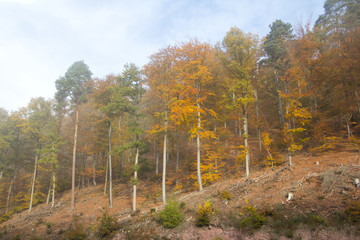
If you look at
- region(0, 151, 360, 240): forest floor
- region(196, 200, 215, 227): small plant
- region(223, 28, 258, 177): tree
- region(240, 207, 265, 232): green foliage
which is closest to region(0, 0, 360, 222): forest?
region(223, 28, 258, 177): tree

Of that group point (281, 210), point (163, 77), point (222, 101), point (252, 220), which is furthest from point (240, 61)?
point (252, 220)

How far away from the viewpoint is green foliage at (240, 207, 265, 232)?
8281mm

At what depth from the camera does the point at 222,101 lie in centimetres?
1639

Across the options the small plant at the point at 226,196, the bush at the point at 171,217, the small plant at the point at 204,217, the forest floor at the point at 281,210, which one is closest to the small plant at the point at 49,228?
the forest floor at the point at 281,210

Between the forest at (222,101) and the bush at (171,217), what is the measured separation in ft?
12.8

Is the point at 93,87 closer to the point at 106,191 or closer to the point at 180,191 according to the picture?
the point at 106,191

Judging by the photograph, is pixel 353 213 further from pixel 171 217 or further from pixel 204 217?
pixel 171 217

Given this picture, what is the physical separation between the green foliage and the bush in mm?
3494

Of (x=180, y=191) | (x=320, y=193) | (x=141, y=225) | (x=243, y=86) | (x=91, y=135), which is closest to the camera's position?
(x=320, y=193)

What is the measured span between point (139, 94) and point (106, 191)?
42.8 ft

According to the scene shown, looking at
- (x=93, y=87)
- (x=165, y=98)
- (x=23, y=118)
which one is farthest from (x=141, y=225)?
(x=23, y=118)

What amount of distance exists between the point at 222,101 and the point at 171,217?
9.80m

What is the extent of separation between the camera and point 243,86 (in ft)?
47.1

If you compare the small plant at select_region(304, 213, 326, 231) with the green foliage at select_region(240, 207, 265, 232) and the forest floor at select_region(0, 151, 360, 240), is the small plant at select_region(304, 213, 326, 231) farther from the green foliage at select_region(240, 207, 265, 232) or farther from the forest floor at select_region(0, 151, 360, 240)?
the green foliage at select_region(240, 207, 265, 232)
